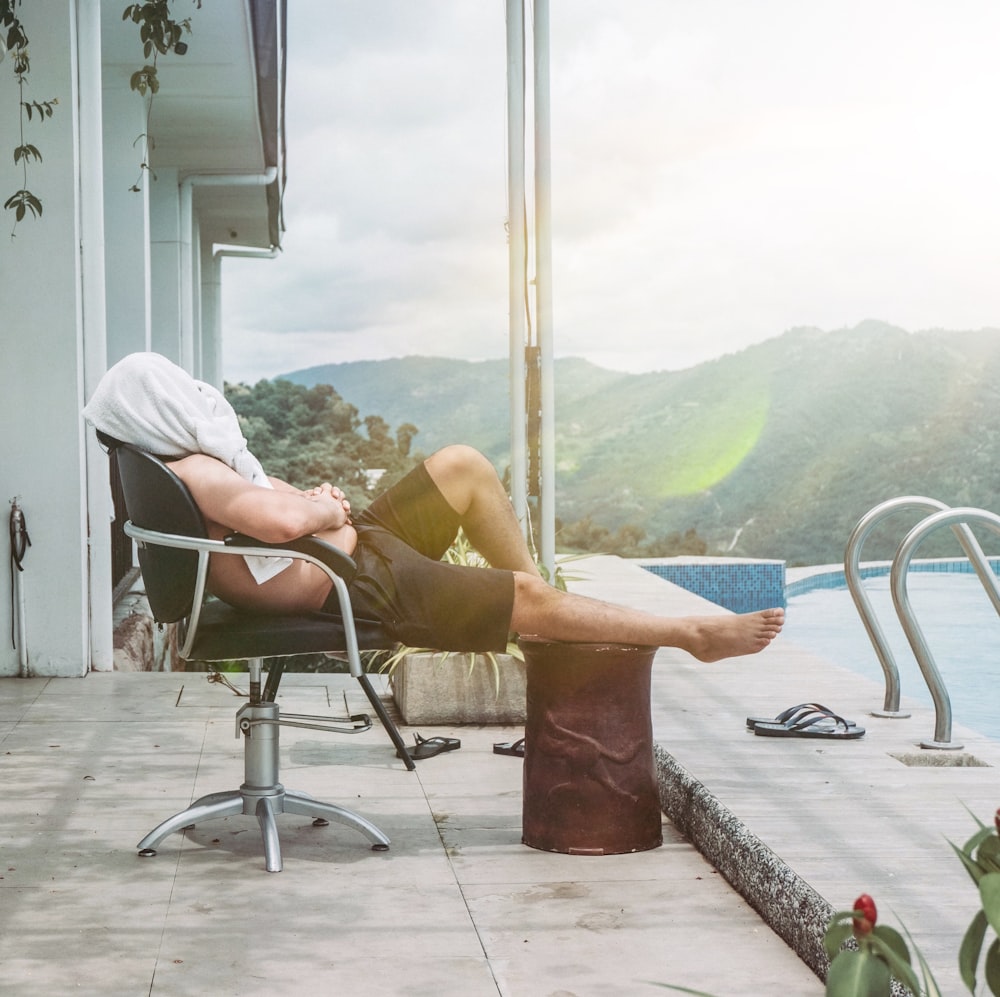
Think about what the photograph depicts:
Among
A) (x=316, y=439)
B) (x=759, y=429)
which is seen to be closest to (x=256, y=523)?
(x=316, y=439)

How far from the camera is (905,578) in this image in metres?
3.28

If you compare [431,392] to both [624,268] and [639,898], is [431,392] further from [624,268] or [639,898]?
[639,898]

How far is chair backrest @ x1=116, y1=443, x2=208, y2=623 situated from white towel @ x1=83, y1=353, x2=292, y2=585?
0.16 ft

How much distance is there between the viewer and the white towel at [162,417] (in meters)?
2.51

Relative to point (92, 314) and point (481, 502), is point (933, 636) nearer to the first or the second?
point (92, 314)

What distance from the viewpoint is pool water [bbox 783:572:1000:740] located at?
7.77m

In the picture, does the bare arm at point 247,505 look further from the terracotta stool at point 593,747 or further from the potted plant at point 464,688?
the potted plant at point 464,688

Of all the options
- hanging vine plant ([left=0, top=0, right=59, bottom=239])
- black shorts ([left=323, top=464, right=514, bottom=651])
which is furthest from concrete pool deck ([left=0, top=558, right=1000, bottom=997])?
hanging vine plant ([left=0, top=0, right=59, bottom=239])

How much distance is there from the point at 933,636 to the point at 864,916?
367 inches

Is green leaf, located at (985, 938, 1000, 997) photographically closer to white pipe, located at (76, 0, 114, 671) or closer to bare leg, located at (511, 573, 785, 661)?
bare leg, located at (511, 573, 785, 661)

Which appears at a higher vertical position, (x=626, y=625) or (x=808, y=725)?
(x=626, y=625)

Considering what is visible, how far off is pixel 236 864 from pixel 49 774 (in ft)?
2.93

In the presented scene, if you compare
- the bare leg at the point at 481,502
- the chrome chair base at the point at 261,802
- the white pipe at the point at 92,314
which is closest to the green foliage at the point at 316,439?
the white pipe at the point at 92,314

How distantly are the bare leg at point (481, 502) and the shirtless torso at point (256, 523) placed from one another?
28cm
